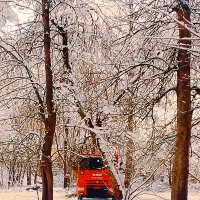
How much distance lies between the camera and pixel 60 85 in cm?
1243

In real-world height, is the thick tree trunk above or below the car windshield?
above

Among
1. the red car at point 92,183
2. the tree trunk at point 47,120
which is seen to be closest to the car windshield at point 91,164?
the red car at point 92,183

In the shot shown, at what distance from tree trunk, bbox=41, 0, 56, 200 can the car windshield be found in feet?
20.0

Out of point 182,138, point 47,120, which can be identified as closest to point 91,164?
point 47,120

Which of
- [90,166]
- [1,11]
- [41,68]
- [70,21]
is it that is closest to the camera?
[1,11]

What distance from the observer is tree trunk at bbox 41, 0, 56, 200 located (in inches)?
434

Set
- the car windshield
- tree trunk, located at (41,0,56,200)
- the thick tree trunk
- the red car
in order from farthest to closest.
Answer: the red car, the car windshield, tree trunk, located at (41,0,56,200), the thick tree trunk

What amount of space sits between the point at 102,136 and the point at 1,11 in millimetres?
4241

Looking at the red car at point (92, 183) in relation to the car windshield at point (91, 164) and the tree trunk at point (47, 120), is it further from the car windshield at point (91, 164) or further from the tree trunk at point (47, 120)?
the tree trunk at point (47, 120)

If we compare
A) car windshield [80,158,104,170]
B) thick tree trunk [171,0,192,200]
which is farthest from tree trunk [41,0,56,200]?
car windshield [80,158,104,170]

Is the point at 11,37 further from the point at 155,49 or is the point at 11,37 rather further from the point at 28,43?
the point at 155,49

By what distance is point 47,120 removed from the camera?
1142cm

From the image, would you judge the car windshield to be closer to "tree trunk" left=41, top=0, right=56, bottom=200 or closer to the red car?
the red car

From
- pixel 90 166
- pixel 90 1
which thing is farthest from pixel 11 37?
pixel 90 166
